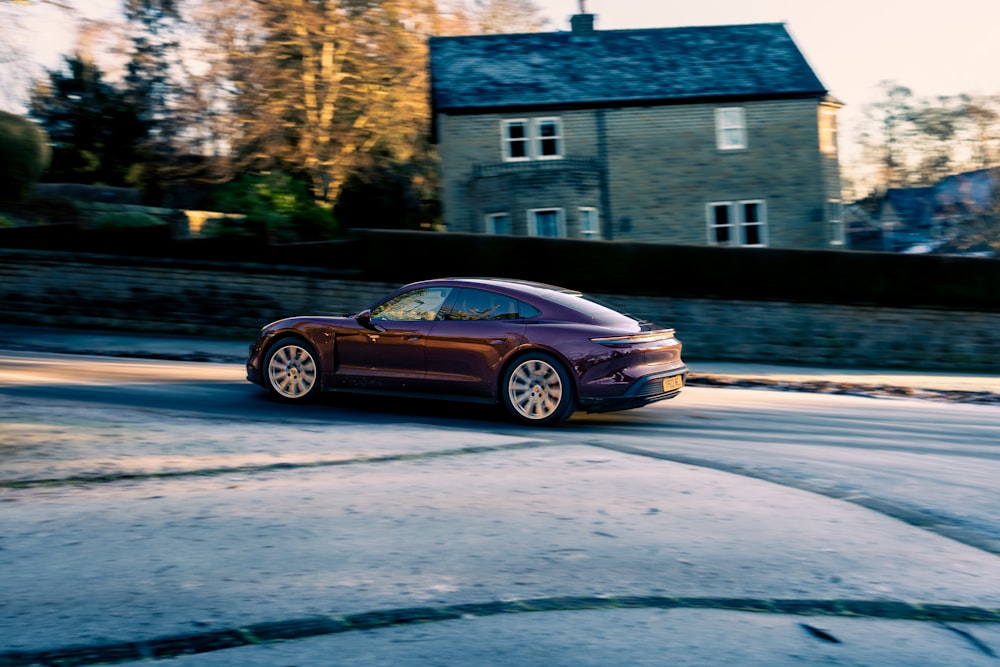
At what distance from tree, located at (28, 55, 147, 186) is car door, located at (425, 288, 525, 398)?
33.9 meters

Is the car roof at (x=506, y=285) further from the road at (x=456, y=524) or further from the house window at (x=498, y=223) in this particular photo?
the house window at (x=498, y=223)

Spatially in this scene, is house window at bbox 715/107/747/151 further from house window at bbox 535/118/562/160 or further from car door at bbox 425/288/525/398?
car door at bbox 425/288/525/398

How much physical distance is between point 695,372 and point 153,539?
12.3 metres

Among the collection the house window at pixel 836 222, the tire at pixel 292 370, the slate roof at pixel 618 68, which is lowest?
the tire at pixel 292 370

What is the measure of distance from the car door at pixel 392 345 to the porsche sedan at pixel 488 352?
0.01m

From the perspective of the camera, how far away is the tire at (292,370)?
35.2 ft

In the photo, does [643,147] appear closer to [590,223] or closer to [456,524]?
[590,223]

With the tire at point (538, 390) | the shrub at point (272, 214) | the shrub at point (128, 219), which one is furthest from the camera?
the shrub at point (128, 219)

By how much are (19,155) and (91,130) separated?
60.7 ft

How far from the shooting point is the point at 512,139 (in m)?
31.8

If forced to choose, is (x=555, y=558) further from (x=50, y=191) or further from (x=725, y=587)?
(x=50, y=191)

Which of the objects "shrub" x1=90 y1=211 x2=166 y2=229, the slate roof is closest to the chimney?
the slate roof

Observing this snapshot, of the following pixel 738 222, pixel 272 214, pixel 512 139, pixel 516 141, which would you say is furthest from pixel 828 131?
pixel 272 214

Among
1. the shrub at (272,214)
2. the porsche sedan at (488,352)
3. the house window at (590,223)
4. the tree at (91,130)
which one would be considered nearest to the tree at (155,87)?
the tree at (91,130)
